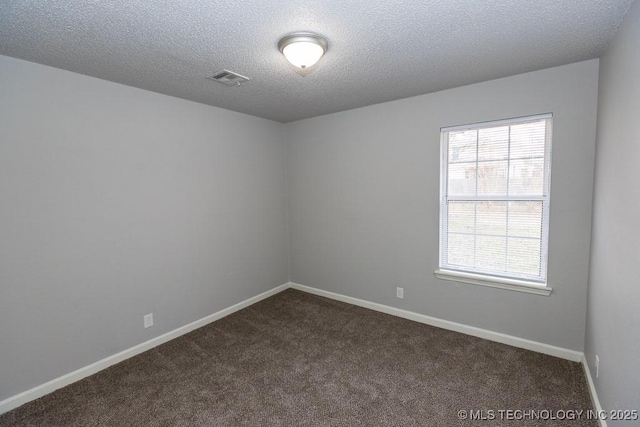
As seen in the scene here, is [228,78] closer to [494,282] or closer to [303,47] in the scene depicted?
[303,47]

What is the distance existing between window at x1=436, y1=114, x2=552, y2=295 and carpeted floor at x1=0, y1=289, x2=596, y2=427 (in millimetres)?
691

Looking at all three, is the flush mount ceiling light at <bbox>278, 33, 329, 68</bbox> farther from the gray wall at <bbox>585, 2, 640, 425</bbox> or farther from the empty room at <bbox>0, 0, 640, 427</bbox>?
the gray wall at <bbox>585, 2, 640, 425</bbox>

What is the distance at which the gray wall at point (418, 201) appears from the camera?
2.46 metres

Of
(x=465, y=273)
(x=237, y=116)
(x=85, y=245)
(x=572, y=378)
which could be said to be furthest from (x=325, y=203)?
(x=572, y=378)

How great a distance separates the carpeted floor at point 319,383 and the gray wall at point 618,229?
495mm

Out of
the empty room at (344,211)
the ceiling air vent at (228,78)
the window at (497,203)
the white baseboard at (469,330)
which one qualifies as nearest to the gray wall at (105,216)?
the empty room at (344,211)

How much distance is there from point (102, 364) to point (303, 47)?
2.98m

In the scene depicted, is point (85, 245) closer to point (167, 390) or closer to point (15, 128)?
point (15, 128)

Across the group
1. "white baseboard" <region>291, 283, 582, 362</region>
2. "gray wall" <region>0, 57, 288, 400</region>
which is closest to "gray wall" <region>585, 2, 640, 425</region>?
"white baseboard" <region>291, 283, 582, 362</region>

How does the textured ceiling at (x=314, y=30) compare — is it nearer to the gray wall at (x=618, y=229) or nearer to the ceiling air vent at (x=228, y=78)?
the ceiling air vent at (x=228, y=78)

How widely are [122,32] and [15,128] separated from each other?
1.12 metres

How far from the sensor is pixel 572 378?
229cm

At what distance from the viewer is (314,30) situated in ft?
5.93

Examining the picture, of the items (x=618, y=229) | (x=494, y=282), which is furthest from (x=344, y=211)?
(x=618, y=229)
